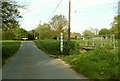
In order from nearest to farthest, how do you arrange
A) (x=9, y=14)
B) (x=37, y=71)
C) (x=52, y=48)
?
(x=37, y=71) → (x=9, y=14) → (x=52, y=48)

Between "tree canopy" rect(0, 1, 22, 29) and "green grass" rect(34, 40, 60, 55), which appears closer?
"tree canopy" rect(0, 1, 22, 29)

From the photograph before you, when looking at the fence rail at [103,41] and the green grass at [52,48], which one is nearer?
the fence rail at [103,41]

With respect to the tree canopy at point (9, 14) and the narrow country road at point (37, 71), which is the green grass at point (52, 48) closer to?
the tree canopy at point (9, 14)

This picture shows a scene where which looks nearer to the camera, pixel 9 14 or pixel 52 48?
pixel 9 14

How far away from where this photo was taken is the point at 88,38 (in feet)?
127

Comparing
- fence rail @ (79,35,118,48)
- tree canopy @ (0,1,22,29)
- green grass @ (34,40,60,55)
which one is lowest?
green grass @ (34,40,60,55)

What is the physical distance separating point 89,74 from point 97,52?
7341 millimetres

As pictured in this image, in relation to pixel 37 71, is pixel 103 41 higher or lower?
higher

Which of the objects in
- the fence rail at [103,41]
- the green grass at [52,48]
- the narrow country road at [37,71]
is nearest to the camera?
the narrow country road at [37,71]

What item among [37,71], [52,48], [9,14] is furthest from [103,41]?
[52,48]

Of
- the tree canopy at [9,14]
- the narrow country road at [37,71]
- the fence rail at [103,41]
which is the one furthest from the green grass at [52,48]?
the narrow country road at [37,71]

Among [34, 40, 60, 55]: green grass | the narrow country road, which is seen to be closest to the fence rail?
[34, 40, 60, 55]: green grass

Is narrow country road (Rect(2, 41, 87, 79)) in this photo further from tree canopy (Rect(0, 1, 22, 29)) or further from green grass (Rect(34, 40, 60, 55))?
green grass (Rect(34, 40, 60, 55))

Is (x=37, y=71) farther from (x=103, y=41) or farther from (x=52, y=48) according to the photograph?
(x=52, y=48)
